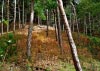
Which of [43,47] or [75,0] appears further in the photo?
[75,0]

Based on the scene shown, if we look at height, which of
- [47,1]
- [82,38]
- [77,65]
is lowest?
[82,38]

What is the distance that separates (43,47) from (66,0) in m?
19.3

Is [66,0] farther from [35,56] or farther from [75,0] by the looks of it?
[35,56]

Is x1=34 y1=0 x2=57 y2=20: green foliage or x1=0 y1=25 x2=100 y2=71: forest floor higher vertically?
x1=34 y1=0 x2=57 y2=20: green foliage

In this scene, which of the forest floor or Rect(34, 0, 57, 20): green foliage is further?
Rect(34, 0, 57, 20): green foliage

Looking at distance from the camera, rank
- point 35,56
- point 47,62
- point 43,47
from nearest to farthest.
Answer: point 47,62, point 35,56, point 43,47

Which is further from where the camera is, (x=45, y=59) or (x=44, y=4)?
(x=44, y=4)

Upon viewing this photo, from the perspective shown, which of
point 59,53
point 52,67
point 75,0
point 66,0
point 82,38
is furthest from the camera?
point 75,0

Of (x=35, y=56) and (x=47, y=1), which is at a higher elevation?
(x=47, y=1)

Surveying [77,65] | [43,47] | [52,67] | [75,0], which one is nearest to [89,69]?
[52,67]

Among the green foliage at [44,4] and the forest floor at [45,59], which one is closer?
the forest floor at [45,59]

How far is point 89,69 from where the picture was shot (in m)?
23.1

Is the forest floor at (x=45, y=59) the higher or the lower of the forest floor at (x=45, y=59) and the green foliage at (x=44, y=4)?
the lower

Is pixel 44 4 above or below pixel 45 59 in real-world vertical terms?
above
